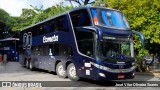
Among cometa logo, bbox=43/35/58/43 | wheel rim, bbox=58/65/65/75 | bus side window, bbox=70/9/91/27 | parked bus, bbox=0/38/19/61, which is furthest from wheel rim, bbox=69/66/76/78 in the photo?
parked bus, bbox=0/38/19/61

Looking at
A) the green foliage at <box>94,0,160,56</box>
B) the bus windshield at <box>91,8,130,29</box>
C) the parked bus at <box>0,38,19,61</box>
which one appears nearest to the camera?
the bus windshield at <box>91,8,130,29</box>

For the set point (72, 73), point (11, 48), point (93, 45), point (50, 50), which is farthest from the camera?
point (11, 48)

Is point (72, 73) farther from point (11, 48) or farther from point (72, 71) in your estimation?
point (11, 48)

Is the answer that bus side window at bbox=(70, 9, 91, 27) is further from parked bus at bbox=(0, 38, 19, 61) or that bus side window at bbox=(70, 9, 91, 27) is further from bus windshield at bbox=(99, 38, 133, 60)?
parked bus at bbox=(0, 38, 19, 61)

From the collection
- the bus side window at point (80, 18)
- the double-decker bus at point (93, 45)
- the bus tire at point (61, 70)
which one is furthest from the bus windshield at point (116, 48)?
the bus tire at point (61, 70)

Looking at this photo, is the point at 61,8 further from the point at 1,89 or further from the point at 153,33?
the point at 1,89

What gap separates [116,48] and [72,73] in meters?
3.35

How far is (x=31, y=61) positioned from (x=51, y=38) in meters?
5.78

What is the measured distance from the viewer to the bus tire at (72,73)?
16094 millimetres

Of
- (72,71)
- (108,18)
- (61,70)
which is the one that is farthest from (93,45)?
(61,70)

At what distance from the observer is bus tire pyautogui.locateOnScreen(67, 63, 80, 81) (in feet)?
52.8

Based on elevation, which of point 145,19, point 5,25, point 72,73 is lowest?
point 72,73

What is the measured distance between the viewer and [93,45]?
14008 mm

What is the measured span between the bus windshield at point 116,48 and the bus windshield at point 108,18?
2.80 ft
